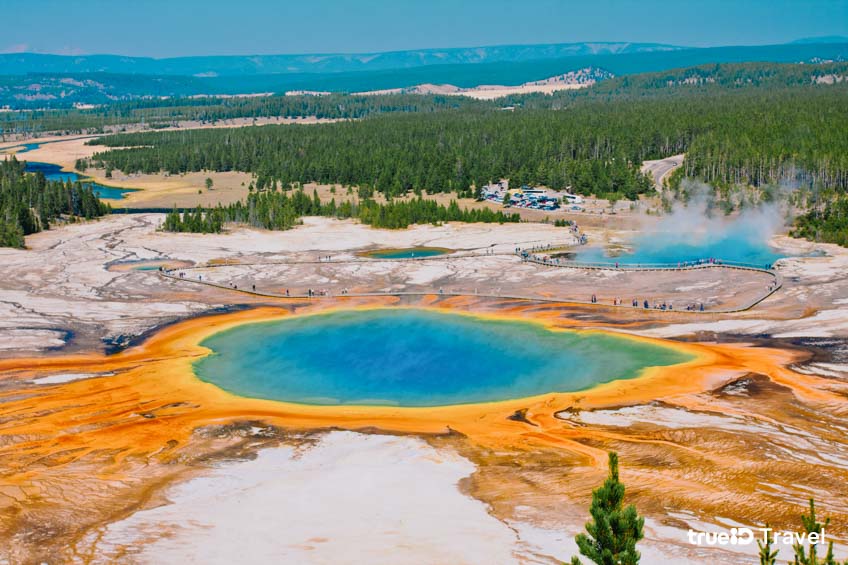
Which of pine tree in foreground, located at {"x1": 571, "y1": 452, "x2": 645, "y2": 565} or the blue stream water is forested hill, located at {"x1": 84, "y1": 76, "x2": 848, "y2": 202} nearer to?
the blue stream water

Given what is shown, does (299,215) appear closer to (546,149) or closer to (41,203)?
(41,203)

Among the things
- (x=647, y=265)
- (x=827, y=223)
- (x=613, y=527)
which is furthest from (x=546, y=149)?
(x=613, y=527)

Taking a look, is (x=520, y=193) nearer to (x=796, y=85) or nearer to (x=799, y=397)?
(x=799, y=397)

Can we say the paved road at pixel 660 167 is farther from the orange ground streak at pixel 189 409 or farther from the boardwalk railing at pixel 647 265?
the orange ground streak at pixel 189 409

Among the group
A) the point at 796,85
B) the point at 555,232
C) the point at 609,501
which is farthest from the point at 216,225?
A: the point at 796,85

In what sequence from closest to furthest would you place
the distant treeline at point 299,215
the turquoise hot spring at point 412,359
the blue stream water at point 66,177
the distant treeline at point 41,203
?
the turquoise hot spring at point 412,359
the distant treeline at point 41,203
the distant treeline at point 299,215
the blue stream water at point 66,177

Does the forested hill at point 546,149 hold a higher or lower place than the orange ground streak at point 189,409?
higher

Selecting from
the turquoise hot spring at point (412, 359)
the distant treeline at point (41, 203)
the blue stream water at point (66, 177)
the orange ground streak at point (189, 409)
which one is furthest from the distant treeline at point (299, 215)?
the orange ground streak at point (189, 409)
